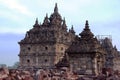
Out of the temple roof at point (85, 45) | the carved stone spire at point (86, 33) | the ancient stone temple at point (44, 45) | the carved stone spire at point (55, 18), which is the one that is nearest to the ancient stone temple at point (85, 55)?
the temple roof at point (85, 45)

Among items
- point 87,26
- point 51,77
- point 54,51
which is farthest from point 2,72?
point 54,51

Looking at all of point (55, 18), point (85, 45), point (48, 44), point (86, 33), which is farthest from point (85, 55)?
point (55, 18)

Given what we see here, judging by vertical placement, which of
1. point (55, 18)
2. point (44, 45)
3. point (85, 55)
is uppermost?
point (55, 18)

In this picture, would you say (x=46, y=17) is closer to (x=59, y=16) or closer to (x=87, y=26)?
(x=59, y=16)

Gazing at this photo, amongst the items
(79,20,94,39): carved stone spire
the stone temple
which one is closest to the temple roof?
(79,20,94,39): carved stone spire

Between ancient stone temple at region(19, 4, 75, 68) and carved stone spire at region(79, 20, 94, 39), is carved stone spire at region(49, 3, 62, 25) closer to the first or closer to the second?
ancient stone temple at region(19, 4, 75, 68)

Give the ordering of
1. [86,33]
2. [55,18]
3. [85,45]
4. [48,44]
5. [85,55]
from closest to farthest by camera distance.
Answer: [85,55], [85,45], [86,33], [48,44], [55,18]

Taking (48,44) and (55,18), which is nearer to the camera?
(48,44)

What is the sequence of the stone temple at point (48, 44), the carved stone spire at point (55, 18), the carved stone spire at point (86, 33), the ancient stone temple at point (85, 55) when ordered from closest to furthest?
the ancient stone temple at point (85, 55) < the carved stone spire at point (86, 33) < the stone temple at point (48, 44) < the carved stone spire at point (55, 18)

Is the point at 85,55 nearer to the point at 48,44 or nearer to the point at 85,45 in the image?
the point at 85,45

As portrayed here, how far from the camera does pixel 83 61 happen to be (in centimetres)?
1902

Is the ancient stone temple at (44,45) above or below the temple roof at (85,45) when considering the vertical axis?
above

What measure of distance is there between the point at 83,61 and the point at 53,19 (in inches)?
1914

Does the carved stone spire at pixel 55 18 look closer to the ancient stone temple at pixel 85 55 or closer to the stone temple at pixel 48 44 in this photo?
the stone temple at pixel 48 44
